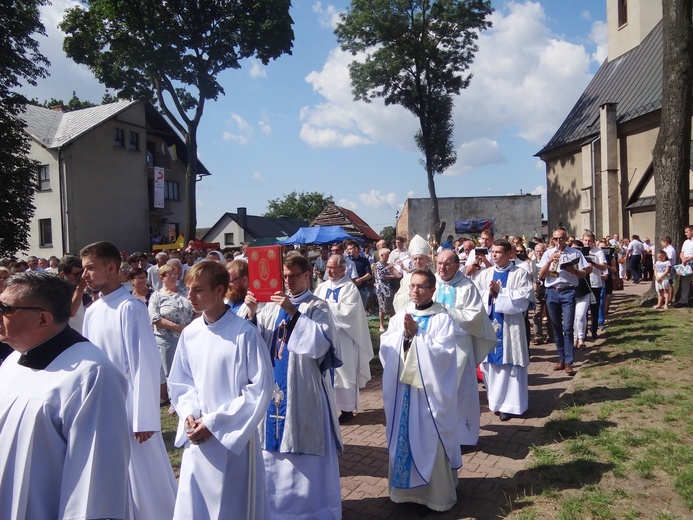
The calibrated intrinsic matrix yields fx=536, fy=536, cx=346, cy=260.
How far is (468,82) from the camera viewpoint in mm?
28297

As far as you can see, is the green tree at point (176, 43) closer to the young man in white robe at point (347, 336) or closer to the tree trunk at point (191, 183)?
the tree trunk at point (191, 183)

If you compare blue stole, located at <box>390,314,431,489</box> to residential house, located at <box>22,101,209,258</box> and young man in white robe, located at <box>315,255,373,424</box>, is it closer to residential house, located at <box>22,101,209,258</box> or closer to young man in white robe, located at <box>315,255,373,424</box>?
young man in white robe, located at <box>315,255,373,424</box>

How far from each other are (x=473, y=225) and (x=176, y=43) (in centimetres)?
2548

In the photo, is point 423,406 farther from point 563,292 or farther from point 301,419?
point 563,292

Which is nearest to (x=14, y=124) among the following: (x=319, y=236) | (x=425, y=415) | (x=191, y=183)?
(x=191, y=183)

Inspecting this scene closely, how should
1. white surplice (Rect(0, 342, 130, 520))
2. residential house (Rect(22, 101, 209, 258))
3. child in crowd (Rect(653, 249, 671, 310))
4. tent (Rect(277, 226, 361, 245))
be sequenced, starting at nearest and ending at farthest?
white surplice (Rect(0, 342, 130, 520)) → child in crowd (Rect(653, 249, 671, 310)) → tent (Rect(277, 226, 361, 245)) → residential house (Rect(22, 101, 209, 258))

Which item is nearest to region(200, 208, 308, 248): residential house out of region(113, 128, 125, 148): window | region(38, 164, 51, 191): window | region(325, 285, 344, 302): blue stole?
region(113, 128, 125, 148): window

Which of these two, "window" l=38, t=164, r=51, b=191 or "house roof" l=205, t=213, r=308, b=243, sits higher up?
"window" l=38, t=164, r=51, b=191

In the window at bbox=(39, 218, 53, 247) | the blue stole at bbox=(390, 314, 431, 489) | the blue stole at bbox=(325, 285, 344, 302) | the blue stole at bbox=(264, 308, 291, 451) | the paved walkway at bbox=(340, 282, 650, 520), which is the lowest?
the paved walkway at bbox=(340, 282, 650, 520)

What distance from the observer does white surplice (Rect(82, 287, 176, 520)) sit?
3.52 metres

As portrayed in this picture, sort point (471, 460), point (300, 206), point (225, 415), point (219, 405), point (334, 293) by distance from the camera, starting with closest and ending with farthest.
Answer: point (225, 415), point (219, 405), point (471, 460), point (334, 293), point (300, 206)

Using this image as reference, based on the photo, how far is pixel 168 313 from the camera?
23.0ft

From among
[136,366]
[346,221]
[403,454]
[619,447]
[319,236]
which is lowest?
[619,447]

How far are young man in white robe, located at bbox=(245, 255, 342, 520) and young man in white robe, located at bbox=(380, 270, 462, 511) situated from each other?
0.53 meters
